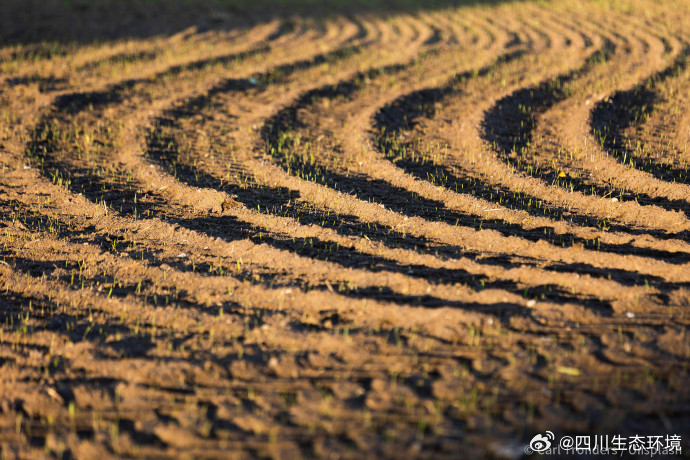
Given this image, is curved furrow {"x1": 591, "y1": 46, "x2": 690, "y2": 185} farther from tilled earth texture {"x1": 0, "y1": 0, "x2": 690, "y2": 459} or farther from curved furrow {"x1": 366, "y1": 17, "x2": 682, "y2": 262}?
curved furrow {"x1": 366, "y1": 17, "x2": 682, "y2": 262}

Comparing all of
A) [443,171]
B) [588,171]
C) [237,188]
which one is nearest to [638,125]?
[588,171]

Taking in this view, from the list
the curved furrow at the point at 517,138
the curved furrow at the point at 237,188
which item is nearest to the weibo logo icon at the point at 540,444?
the curved furrow at the point at 237,188

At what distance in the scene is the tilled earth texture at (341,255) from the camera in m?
2.83

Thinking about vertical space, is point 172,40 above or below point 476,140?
above

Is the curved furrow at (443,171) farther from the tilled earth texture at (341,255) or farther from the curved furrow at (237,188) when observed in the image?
the curved furrow at (237,188)

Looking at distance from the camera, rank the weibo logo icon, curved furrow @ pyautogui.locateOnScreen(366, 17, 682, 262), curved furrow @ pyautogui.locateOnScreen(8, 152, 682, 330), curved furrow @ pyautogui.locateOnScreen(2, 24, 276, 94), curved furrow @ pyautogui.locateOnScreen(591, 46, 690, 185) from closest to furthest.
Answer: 1. the weibo logo icon
2. curved furrow @ pyautogui.locateOnScreen(8, 152, 682, 330)
3. curved furrow @ pyautogui.locateOnScreen(366, 17, 682, 262)
4. curved furrow @ pyautogui.locateOnScreen(591, 46, 690, 185)
5. curved furrow @ pyautogui.locateOnScreen(2, 24, 276, 94)

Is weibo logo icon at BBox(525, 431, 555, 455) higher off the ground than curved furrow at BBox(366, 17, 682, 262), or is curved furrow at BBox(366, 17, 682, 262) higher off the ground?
curved furrow at BBox(366, 17, 682, 262)

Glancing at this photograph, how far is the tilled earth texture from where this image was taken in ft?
9.27

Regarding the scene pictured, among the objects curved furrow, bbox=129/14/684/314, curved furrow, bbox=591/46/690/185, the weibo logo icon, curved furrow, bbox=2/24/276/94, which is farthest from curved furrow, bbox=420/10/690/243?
curved furrow, bbox=2/24/276/94

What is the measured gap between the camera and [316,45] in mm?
10344

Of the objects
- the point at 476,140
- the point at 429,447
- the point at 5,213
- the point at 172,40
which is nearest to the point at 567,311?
the point at 429,447

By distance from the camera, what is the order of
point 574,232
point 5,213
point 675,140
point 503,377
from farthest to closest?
point 675,140, point 5,213, point 574,232, point 503,377

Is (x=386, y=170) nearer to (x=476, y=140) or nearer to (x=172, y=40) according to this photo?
(x=476, y=140)

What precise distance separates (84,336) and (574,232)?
3505 mm
